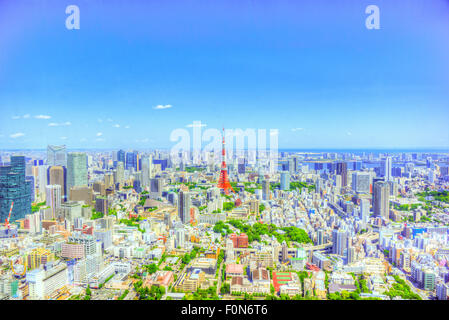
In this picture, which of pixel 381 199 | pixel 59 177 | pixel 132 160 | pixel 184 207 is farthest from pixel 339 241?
pixel 59 177

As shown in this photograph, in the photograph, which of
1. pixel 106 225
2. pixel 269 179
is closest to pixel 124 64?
pixel 106 225

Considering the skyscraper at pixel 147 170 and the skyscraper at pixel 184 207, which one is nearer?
the skyscraper at pixel 184 207

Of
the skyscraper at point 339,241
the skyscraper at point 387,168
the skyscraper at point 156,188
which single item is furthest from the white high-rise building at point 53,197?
the skyscraper at point 387,168

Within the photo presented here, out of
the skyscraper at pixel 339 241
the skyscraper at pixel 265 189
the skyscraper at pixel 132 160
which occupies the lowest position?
the skyscraper at pixel 339 241

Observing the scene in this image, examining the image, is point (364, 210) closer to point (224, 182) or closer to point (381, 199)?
point (381, 199)

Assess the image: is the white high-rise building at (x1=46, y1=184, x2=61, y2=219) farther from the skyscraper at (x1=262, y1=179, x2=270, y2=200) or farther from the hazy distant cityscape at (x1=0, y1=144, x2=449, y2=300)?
the skyscraper at (x1=262, y1=179, x2=270, y2=200)

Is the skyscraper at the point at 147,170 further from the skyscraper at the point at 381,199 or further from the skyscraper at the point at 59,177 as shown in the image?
the skyscraper at the point at 381,199
